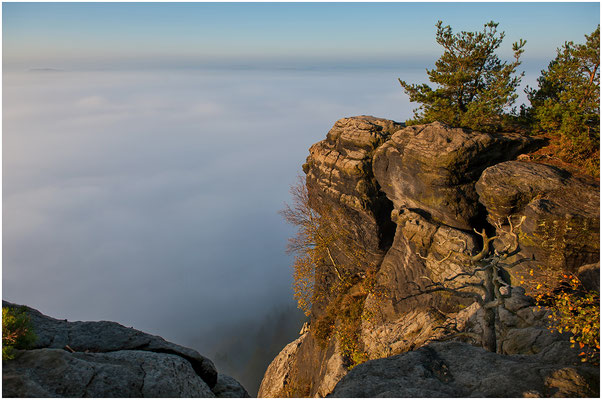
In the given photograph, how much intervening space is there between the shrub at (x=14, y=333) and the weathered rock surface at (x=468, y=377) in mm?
10437

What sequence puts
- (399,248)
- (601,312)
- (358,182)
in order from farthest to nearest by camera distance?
(358,182) → (399,248) → (601,312)

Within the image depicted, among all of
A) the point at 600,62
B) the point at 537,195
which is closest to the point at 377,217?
the point at 537,195

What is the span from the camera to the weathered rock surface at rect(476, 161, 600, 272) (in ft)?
66.1

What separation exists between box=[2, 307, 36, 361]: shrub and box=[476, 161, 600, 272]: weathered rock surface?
73.0 ft

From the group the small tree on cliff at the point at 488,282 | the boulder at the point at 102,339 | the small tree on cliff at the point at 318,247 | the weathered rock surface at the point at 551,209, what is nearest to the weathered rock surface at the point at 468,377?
the small tree on cliff at the point at 488,282

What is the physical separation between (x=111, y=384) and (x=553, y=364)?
597 inches

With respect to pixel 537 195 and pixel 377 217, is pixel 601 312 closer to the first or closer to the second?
pixel 537 195

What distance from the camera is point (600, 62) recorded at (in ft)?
74.6

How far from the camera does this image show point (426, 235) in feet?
87.6

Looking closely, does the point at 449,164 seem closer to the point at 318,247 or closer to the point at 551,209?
the point at 551,209

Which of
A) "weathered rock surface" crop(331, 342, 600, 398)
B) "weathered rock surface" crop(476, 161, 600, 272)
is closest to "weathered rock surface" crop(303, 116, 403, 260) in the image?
"weathered rock surface" crop(476, 161, 600, 272)

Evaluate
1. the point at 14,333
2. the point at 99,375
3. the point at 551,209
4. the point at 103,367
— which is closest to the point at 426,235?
the point at 551,209

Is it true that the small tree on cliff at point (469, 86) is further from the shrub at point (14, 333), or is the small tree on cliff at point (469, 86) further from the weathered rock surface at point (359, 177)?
the shrub at point (14, 333)

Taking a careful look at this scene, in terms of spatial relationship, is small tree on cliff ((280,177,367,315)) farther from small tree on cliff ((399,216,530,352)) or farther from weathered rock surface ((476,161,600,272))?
small tree on cliff ((399,216,530,352))
